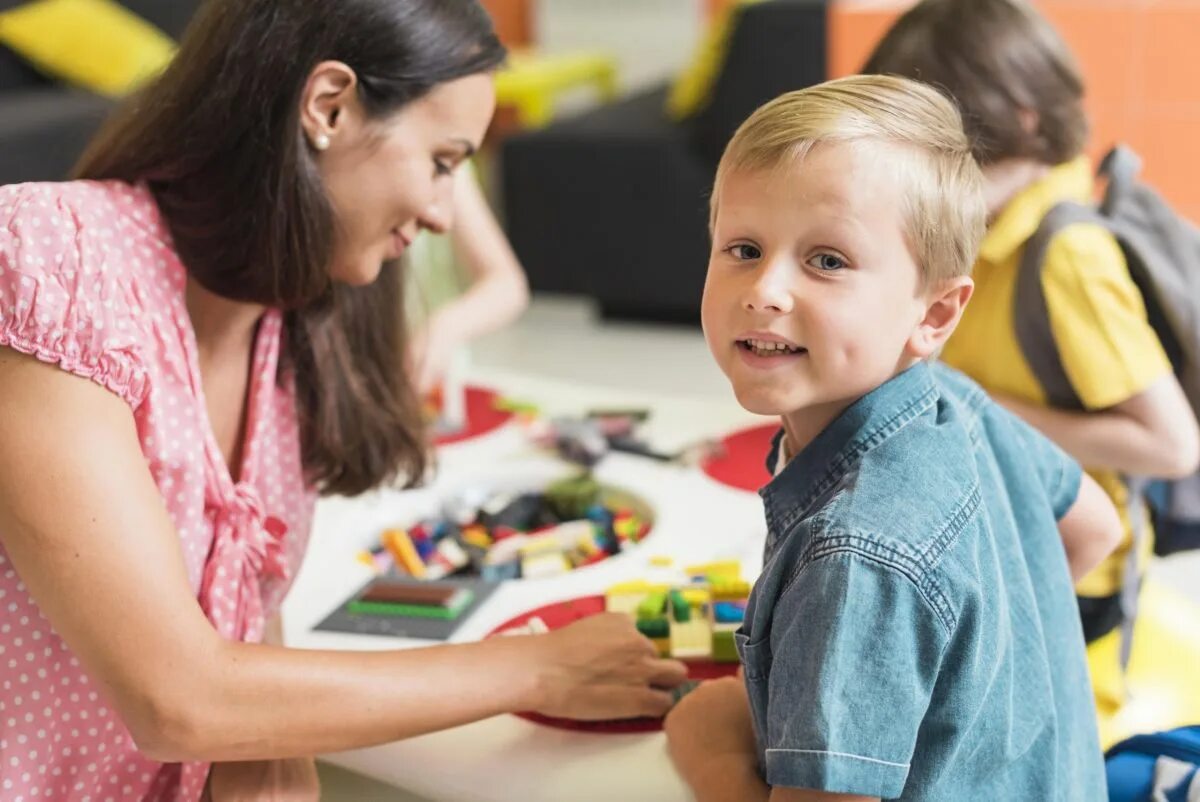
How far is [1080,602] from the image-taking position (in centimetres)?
126

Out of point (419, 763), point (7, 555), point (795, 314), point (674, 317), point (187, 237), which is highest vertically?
point (795, 314)

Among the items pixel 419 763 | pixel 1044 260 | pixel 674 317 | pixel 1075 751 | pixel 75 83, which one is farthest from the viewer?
pixel 75 83

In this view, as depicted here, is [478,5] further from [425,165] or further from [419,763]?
[419,763]

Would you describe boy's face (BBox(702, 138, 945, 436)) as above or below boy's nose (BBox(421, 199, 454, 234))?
above

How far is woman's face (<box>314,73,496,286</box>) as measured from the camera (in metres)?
1.06

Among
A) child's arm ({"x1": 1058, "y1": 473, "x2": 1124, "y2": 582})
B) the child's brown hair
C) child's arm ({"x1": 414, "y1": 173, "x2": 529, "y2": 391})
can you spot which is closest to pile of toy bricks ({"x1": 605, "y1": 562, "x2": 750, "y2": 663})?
child's arm ({"x1": 1058, "y1": 473, "x2": 1124, "y2": 582})

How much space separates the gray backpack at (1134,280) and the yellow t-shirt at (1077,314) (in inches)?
0.4

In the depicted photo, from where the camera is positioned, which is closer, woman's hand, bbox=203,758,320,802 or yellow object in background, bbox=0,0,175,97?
woman's hand, bbox=203,758,320,802

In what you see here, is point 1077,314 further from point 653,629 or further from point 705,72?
point 705,72

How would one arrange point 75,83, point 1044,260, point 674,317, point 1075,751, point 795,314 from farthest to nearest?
point 75,83 < point 674,317 < point 1044,260 < point 1075,751 < point 795,314

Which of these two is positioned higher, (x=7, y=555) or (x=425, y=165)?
(x=425, y=165)

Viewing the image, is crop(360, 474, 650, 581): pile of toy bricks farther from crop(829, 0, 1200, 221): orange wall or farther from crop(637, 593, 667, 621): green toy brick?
crop(829, 0, 1200, 221): orange wall

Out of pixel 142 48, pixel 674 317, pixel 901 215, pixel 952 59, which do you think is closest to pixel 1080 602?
pixel 952 59

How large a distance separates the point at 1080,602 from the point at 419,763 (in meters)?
0.66
